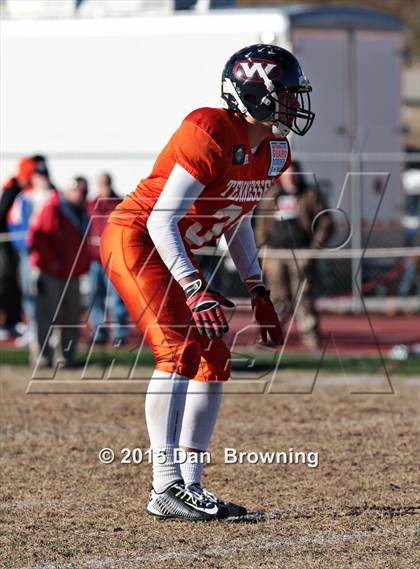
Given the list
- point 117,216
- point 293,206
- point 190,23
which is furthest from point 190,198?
point 190,23

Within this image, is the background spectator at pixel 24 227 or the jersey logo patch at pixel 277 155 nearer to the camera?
the jersey logo patch at pixel 277 155

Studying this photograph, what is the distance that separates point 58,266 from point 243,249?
559 cm

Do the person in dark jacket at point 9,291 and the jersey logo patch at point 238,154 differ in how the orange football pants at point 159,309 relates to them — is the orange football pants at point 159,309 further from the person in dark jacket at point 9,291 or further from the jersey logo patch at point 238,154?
the person in dark jacket at point 9,291

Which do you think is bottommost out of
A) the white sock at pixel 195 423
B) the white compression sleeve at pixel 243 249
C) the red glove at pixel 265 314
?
the white sock at pixel 195 423

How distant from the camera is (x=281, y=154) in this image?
5.66 m

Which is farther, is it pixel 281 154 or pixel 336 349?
pixel 336 349

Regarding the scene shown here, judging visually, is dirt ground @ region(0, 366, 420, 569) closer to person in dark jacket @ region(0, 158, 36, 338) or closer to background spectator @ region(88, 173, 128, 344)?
background spectator @ region(88, 173, 128, 344)

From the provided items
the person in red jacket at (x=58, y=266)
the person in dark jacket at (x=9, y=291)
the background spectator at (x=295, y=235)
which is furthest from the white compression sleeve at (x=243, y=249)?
the person in dark jacket at (x=9, y=291)

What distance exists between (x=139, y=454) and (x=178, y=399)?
1726 mm

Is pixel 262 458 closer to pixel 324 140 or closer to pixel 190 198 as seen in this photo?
pixel 190 198

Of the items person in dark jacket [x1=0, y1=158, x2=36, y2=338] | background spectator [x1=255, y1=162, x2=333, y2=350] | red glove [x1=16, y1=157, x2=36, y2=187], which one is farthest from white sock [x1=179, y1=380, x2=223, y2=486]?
person in dark jacket [x1=0, y1=158, x2=36, y2=338]

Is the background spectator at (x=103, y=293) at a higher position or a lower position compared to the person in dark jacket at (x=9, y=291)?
higher

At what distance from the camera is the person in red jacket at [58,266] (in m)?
11.2

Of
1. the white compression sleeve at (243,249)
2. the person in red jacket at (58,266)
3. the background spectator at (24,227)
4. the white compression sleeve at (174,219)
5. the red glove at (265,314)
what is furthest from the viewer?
the background spectator at (24,227)
